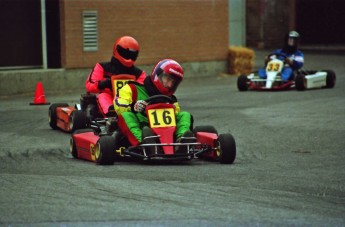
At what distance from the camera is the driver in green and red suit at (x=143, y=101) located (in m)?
10.8

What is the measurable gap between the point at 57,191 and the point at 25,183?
595 mm

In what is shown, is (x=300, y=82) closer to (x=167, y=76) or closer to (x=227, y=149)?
(x=167, y=76)

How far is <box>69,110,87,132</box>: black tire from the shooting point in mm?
13445

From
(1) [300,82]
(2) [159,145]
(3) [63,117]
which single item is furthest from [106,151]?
(1) [300,82]

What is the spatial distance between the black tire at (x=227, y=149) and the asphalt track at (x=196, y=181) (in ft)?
0.36

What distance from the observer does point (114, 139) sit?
413 inches

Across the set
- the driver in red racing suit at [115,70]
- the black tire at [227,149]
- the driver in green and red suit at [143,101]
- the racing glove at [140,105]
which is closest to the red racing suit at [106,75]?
the driver in red racing suit at [115,70]

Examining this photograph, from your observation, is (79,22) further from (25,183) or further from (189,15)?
(25,183)

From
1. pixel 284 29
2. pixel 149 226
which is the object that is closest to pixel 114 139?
pixel 149 226

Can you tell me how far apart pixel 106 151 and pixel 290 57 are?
38.7 ft

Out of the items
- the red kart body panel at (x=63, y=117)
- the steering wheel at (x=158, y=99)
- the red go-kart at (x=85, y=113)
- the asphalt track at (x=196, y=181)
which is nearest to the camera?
the asphalt track at (x=196, y=181)

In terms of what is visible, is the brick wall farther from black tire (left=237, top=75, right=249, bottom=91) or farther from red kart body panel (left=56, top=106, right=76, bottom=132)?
red kart body panel (left=56, top=106, right=76, bottom=132)

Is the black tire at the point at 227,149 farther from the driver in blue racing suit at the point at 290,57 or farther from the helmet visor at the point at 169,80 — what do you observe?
the driver in blue racing suit at the point at 290,57

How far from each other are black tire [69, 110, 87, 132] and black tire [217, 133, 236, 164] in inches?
133
